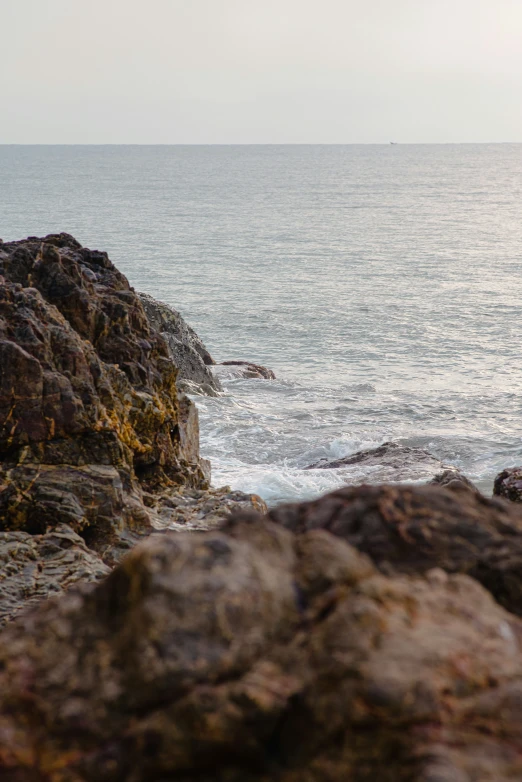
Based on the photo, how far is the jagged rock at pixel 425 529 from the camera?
3797 mm

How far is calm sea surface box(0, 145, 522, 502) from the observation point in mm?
24672

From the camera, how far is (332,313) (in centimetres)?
4722

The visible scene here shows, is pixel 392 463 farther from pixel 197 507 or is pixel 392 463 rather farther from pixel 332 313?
pixel 332 313

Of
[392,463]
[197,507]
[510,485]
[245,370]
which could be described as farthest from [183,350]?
[197,507]

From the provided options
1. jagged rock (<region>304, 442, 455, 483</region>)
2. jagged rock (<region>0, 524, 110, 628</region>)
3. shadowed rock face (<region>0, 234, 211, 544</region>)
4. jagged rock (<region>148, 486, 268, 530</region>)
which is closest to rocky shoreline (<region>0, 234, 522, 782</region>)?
jagged rock (<region>0, 524, 110, 628</region>)

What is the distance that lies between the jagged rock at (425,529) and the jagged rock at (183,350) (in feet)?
71.9

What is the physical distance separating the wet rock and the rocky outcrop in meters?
5.32

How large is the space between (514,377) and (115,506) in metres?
27.0

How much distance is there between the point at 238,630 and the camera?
3164 millimetres

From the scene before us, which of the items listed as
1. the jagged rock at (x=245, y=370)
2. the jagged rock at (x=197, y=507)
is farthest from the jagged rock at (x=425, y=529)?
the jagged rock at (x=245, y=370)

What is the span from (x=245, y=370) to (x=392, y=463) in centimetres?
1300

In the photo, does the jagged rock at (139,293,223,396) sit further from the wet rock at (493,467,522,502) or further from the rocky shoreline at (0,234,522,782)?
the rocky shoreline at (0,234,522,782)

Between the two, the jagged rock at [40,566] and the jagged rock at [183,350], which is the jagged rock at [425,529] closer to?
the jagged rock at [40,566]

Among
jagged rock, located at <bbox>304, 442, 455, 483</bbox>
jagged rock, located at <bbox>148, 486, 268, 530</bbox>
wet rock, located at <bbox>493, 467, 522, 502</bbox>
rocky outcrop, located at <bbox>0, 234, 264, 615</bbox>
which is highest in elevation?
rocky outcrop, located at <bbox>0, 234, 264, 615</bbox>
